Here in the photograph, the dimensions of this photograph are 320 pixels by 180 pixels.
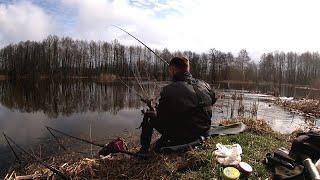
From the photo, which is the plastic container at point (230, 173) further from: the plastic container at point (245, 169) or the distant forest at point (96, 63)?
the distant forest at point (96, 63)

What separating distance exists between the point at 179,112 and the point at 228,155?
2.98 feet

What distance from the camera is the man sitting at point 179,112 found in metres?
4.51

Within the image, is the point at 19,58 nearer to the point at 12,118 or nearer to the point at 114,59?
the point at 114,59

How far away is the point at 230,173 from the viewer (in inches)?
151

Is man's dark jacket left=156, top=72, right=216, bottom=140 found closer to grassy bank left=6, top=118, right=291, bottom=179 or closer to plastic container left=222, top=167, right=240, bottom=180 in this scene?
grassy bank left=6, top=118, right=291, bottom=179

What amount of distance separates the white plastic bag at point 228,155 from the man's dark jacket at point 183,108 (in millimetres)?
517

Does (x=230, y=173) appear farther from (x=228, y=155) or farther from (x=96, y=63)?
(x=96, y=63)

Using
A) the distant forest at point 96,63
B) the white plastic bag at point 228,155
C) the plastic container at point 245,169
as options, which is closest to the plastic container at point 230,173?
the plastic container at point 245,169

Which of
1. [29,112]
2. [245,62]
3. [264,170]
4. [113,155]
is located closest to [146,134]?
[113,155]

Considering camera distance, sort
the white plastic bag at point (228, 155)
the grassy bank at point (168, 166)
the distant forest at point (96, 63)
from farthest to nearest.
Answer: the distant forest at point (96, 63) < the white plastic bag at point (228, 155) < the grassy bank at point (168, 166)

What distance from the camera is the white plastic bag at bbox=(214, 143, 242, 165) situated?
4293mm

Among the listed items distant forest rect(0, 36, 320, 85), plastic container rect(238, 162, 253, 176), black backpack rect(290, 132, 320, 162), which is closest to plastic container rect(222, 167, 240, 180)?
plastic container rect(238, 162, 253, 176)

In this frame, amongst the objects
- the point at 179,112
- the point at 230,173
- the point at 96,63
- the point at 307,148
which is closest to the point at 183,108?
the point at 179,112

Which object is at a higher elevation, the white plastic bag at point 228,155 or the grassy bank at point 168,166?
the white plastic bag at point 228,155
